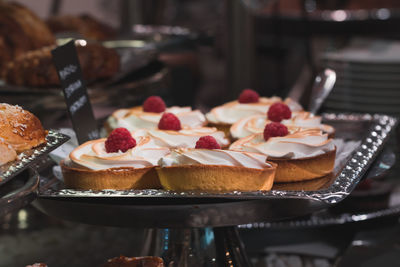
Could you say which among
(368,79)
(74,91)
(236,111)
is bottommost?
(368,79)

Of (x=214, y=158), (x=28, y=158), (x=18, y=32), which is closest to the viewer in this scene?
(x=28, y=158)

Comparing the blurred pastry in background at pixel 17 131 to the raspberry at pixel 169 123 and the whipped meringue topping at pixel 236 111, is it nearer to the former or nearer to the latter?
the raspberry at pixel 169 123

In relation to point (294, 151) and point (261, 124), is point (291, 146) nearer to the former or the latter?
point (294, 151)

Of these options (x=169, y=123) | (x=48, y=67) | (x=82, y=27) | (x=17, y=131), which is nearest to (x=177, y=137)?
(x=169, y=123)

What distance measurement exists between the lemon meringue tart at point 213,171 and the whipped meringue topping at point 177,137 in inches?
6.7

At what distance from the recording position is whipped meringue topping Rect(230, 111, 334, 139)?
156 cm

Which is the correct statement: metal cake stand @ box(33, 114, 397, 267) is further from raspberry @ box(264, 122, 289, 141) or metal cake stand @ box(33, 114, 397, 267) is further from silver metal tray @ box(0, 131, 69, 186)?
raspberry @ box(264, 122, 289, 141)

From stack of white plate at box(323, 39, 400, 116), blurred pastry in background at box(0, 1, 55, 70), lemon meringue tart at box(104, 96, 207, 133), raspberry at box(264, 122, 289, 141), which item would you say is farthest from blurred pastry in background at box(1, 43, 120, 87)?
stack of white plate at box(323, 39, 400, 116)

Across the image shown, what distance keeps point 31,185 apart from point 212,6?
218 centimetres

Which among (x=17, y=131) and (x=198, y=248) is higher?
(x=17, y=131)

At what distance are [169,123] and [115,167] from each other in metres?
0.28

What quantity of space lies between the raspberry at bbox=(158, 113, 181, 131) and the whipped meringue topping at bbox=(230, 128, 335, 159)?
0.17 meters

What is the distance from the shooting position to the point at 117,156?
1.31m

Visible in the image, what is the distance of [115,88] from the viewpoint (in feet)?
6.61
